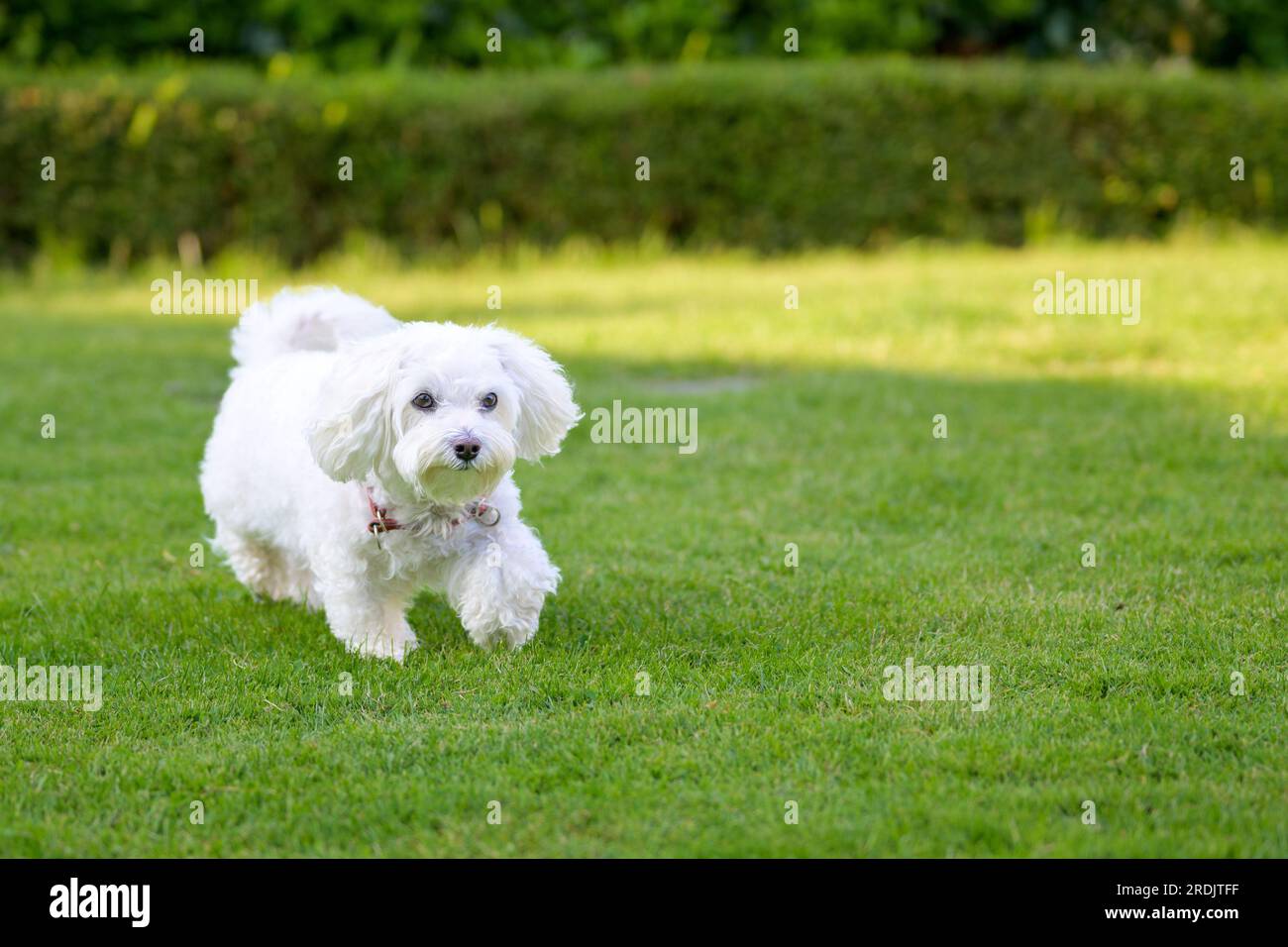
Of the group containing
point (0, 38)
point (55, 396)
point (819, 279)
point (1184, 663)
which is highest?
point (0, 38)

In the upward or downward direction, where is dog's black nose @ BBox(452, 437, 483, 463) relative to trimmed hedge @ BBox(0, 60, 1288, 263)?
downward

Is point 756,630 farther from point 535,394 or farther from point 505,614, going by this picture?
point 535,394

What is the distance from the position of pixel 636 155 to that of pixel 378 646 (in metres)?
8.39

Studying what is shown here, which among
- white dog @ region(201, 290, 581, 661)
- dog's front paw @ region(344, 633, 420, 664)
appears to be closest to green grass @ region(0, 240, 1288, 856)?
dog's front paw @ region(344, 633, 420, 664)

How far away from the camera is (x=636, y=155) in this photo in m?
12.4

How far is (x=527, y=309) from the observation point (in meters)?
10.8

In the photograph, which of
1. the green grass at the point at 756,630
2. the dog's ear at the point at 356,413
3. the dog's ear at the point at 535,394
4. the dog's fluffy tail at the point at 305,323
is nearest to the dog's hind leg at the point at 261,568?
the green grass at the point at 756,630

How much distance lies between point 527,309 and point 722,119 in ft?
8.91

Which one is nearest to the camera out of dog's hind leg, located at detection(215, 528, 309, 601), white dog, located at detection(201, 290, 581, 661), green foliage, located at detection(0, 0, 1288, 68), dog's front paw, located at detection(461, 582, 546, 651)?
white dog, located at detection(201, 290, 581, 661)

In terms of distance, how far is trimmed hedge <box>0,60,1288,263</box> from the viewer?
12.0 metres

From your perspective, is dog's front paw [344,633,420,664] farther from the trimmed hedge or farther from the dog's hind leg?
the trimmed hedge

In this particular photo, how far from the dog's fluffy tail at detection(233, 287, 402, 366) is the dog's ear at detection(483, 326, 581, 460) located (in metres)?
0.76
